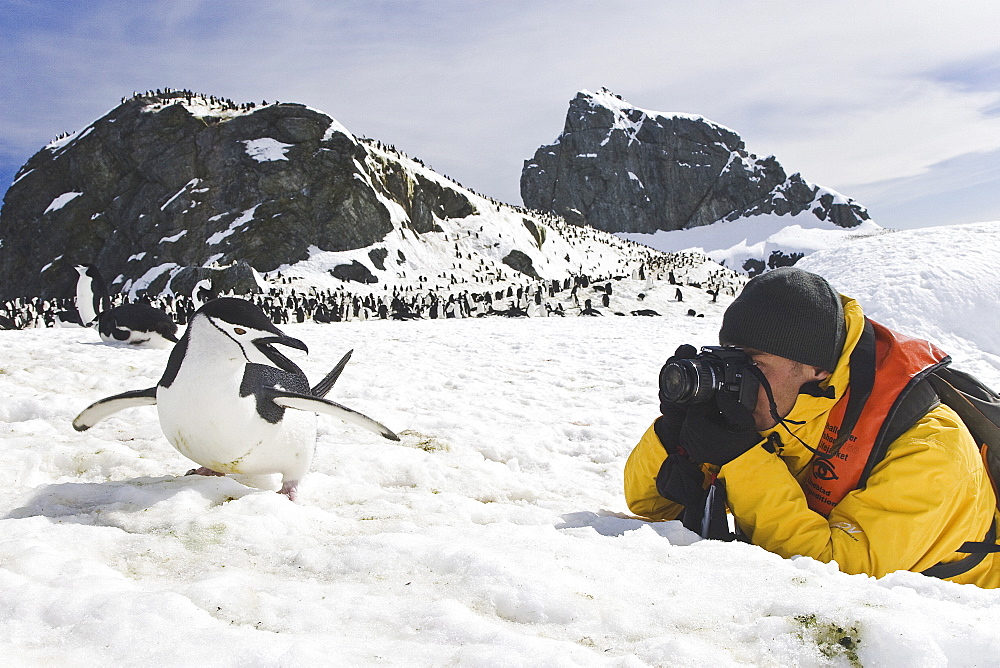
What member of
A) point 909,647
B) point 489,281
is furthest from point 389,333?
point 489,281

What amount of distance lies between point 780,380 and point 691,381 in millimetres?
331

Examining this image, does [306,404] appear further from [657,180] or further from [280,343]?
[657,180]

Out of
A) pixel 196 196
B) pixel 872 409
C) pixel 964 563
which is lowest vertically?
pixel 964 563

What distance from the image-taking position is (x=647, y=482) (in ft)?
7.69

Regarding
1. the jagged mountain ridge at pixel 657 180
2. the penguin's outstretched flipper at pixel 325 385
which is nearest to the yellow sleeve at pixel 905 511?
the penguin's outstretched flipper at pixel 325 385

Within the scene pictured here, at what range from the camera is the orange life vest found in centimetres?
181

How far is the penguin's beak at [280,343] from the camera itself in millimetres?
2443

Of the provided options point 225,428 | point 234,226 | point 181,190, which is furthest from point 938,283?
point 181,190

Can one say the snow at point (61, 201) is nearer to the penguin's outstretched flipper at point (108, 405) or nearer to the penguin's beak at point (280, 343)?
the penguin's outstretched flipper at point (108, 405)

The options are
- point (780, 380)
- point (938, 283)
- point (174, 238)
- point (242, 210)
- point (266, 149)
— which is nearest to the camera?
point (780, 380)

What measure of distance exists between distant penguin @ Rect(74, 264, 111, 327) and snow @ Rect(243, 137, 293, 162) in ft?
93.3

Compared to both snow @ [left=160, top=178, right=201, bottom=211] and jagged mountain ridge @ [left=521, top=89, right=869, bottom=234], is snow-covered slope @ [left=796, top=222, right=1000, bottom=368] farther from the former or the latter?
jagged mountain ridge @ [left=521, top=89, right=869, bottom=234]

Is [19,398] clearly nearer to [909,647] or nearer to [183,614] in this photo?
[183,614]

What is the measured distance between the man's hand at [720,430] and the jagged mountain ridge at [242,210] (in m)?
32.6
